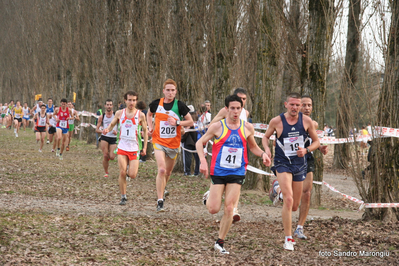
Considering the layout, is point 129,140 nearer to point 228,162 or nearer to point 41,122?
point 228,162

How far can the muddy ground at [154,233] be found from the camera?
20.6 feet

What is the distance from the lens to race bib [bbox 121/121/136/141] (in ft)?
33.4

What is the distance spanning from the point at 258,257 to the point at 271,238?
1.11 m

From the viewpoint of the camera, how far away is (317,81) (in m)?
10.7

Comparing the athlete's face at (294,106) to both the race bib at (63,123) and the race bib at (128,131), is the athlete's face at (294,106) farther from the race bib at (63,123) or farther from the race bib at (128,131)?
the race bib at (63,123)

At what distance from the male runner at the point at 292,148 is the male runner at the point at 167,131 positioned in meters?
2.50

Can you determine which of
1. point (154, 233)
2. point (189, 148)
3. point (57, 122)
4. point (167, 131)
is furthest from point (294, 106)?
point (57, 122)

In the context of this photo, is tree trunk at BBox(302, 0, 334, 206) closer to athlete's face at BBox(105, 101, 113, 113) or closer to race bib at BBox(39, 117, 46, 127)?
athlete's face at BBox(105, 101, 113, 113)

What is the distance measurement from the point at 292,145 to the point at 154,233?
8.12 ft

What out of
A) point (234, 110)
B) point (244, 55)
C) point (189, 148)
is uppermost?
point (244, 55)

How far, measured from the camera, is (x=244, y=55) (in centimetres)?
2330

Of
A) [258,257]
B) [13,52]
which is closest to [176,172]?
[258,257]

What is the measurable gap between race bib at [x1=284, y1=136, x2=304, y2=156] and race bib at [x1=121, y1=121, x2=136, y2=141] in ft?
13.2

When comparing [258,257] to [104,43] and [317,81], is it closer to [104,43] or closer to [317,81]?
[317,81]
